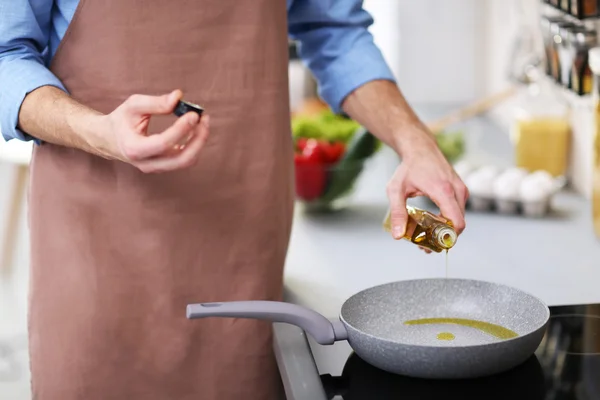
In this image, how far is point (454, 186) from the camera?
1050 millimetres

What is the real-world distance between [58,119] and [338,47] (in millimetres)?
389

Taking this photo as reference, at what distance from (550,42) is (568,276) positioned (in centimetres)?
64

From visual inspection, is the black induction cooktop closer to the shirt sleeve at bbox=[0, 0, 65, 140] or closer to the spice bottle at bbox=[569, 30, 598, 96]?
the shirt sleeve at bbox=[0, 0, 65, 140]

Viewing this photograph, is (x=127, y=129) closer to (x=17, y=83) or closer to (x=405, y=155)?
(x=17, y=83)

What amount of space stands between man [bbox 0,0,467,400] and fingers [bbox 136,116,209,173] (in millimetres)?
186

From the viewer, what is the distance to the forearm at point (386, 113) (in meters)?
1.12

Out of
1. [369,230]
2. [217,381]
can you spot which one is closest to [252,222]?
[217,381]

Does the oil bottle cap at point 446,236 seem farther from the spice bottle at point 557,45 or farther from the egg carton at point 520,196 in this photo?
the spice bottle at point 557,45

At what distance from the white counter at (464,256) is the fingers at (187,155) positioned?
46 centimetres

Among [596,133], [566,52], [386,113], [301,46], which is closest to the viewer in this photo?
[386,113]

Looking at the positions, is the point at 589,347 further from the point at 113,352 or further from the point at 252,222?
the point at 113,352

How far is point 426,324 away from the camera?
0.95 metres

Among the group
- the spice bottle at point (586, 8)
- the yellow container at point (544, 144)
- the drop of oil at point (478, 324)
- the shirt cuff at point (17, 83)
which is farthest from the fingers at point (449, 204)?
the yellow container at point (544, 144)

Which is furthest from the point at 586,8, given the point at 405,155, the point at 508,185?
the point at 405,155
